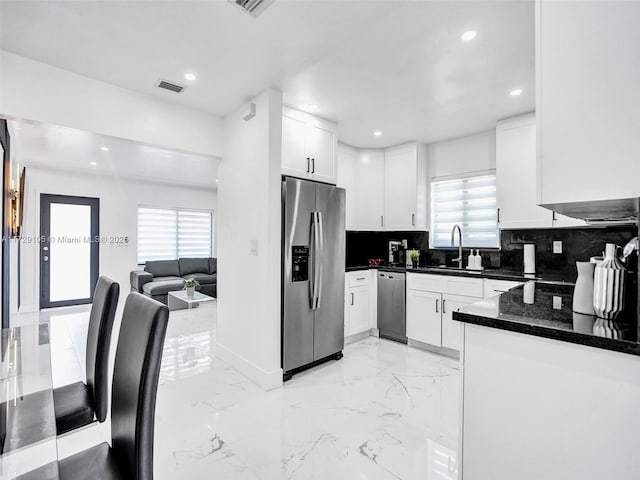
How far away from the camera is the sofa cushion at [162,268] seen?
6.43 metres

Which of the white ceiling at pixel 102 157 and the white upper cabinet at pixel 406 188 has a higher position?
the white ceiling at pixel 102 157

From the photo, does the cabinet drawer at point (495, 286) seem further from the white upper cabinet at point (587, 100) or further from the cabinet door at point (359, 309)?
the white upper cabinet at point (587, 100)

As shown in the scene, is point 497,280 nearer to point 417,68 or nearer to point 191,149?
point 417,68

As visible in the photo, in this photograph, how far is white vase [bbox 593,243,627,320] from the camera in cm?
113

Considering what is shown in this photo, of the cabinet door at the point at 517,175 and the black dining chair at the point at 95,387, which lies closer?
the black dining chair at the point at 95,387

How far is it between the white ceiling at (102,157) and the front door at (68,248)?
71 cm

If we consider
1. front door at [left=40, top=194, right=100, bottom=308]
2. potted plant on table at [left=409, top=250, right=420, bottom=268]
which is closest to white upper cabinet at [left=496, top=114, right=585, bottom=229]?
potted plant on table at [left=409, top=250, right=420, bottom=268]

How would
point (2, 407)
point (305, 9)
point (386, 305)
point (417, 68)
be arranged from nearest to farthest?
1. point (2, 407)
2. point (305, 9)
3. point (417, 68)
4. point (386, 305)

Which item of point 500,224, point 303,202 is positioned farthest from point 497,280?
point 303,202

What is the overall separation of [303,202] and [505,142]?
2339 millimetres

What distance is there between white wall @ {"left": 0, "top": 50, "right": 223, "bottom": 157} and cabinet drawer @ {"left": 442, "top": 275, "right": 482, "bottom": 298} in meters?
2.91

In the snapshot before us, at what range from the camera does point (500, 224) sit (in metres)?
3.44

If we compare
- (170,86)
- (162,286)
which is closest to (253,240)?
(170,86)

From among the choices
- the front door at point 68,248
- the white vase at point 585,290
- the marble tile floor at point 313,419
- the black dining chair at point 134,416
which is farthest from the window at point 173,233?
the white vase at point 585,290
